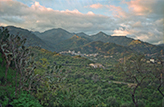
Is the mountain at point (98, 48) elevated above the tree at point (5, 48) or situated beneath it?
elevated above

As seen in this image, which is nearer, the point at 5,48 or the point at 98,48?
the point at 5,48

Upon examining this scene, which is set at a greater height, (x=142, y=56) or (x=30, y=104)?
(x=142, y=56)

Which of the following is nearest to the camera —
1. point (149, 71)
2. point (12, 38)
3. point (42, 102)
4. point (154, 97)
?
point (42, 102)

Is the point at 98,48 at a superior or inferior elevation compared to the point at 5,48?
superior

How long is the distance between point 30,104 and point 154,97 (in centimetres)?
3438

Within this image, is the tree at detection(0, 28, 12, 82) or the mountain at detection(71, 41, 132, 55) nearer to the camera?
the tree at detection(0, 28, 12, 82)

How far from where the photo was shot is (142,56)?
563 inches

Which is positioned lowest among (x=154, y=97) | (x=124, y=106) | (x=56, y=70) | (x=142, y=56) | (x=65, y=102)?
(x=154, y=97)

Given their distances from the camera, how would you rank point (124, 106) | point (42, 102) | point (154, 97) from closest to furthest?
point (42, 102)
point (124, 106)
point (154, 97)

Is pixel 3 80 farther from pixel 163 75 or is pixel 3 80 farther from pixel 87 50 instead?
pixel 87 50

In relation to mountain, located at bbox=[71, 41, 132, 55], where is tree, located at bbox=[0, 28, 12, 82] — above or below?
below

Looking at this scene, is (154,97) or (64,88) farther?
(154,97)

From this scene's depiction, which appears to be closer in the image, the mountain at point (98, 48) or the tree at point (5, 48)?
the tree at point (5, 48)

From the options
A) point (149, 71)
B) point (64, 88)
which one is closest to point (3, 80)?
point (64, 88)
